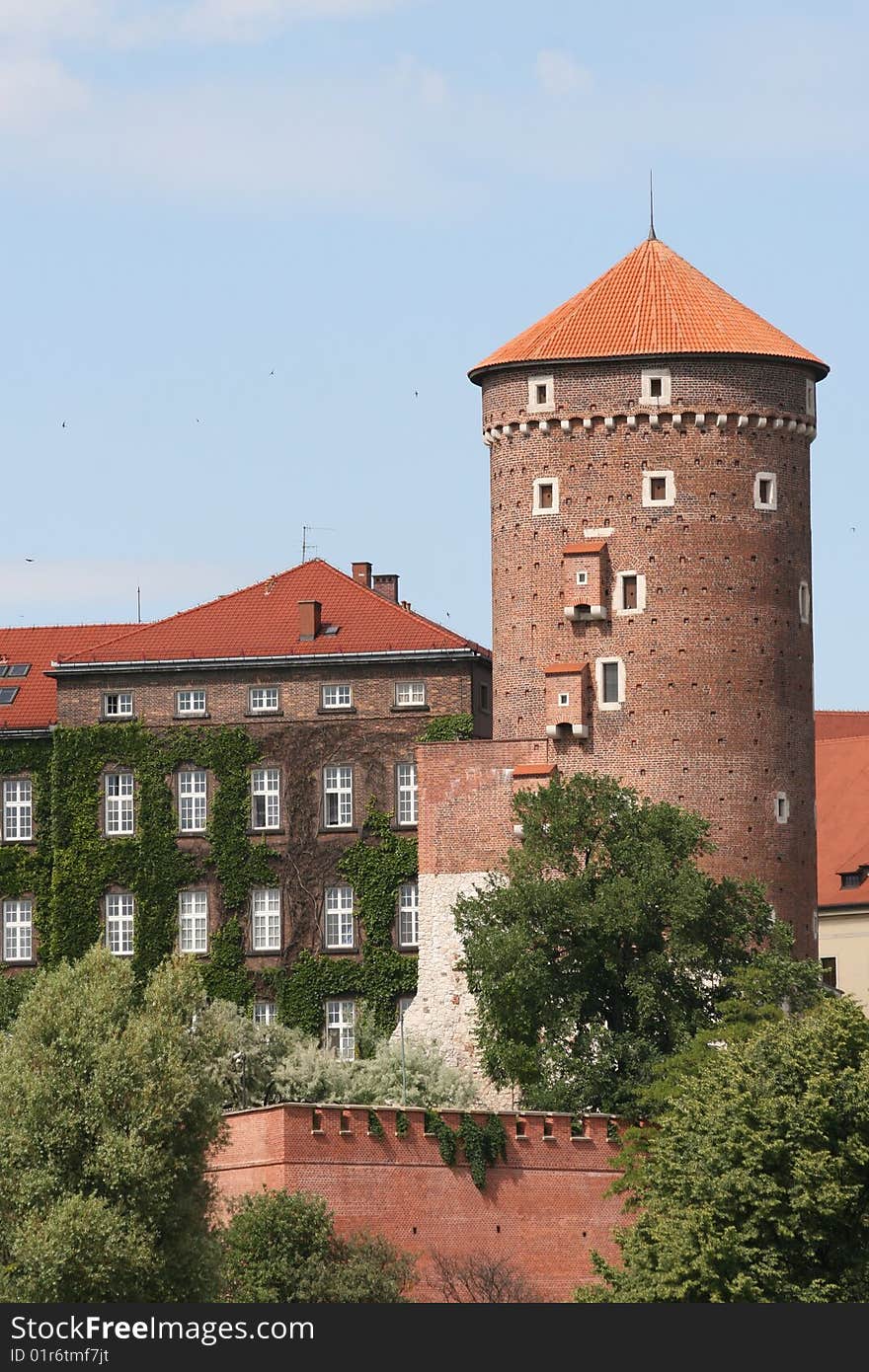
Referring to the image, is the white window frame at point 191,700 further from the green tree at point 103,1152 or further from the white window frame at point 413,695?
the green tree at point 103,1152

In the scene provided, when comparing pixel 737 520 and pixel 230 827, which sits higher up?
pixel 737 520

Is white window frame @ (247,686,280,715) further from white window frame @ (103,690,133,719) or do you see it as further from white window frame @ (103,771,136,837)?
white window frame @ (103,771,136,837)

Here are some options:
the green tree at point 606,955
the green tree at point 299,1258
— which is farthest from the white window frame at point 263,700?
the green tree at point 299,1258

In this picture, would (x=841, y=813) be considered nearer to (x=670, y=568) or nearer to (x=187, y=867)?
Result: (x=187, y=867)

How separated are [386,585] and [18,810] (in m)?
10.8

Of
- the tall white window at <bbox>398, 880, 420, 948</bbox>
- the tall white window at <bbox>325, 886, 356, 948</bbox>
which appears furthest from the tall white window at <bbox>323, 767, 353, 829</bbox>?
the tall white window at <bbox>398, 880, 420, 948</bbox>

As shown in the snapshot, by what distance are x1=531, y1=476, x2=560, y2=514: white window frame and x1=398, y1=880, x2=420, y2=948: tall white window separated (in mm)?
8626

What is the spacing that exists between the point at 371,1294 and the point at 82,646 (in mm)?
30176

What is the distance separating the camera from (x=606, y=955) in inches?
2783

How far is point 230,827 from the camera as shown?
81250mm

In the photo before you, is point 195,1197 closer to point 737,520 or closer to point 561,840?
point 561,840

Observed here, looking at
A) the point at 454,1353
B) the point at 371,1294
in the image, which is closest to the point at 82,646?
the point at 371,1294

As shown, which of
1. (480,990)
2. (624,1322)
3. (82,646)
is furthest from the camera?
(82,646)

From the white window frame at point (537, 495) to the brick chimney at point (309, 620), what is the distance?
6.92 meters
